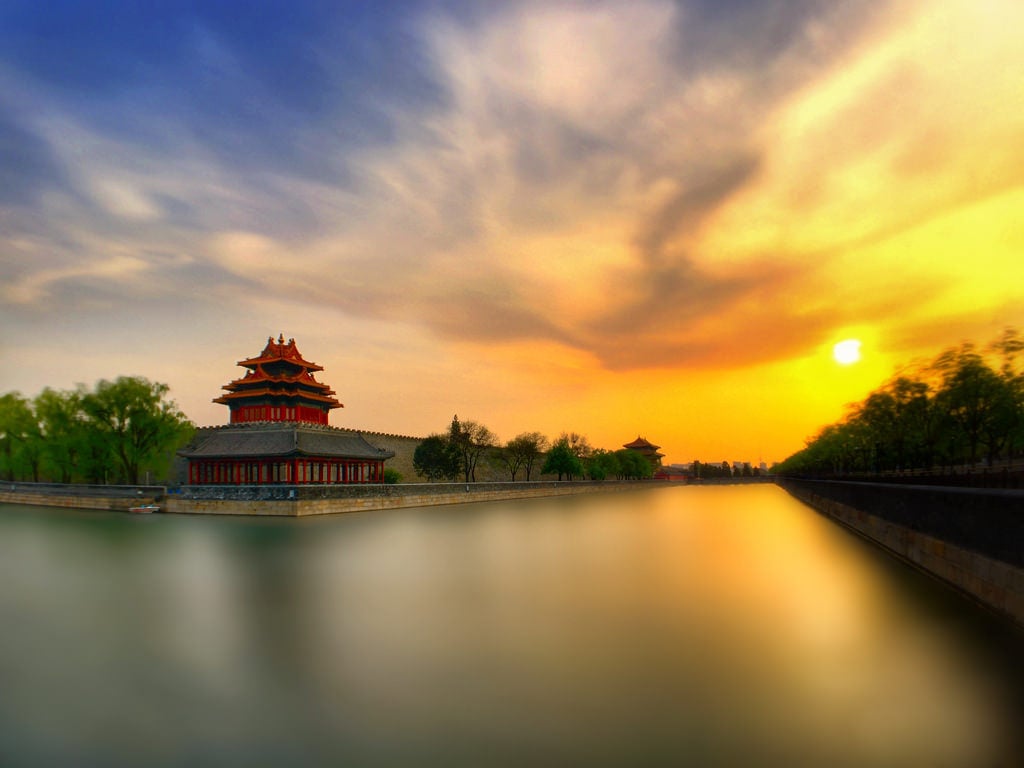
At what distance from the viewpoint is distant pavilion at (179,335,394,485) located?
1876 inches

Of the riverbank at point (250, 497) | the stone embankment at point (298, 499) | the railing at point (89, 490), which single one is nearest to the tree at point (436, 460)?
the riverbank at point (250, 497)

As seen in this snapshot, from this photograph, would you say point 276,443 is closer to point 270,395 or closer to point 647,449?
point 270,395

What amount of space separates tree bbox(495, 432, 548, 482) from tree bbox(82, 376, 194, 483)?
39.0 m

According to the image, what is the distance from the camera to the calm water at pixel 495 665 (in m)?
6.69

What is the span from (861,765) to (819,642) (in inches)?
200

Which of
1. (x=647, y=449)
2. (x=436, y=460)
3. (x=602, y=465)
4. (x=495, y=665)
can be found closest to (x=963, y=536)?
(x=495, y=665)

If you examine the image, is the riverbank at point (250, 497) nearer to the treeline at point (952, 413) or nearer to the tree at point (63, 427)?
the tree at point (63, 427)

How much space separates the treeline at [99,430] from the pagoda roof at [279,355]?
24.7 ft

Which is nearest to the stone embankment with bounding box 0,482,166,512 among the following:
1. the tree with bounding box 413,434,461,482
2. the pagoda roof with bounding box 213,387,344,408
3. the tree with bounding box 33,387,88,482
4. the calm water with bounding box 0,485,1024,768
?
the tree with bounding box 33,387,88,482

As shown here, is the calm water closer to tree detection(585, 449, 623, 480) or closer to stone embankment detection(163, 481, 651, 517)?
stone embankment detection(163, 481, 651, 517)

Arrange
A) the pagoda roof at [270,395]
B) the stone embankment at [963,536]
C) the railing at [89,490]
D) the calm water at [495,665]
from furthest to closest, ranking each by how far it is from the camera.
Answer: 1. the pagoda roof at [270,395]
2. the railing at [89,490]
3. the stone embankment at [963,536]
4. the calm water at [495,665]

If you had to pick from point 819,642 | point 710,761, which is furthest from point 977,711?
point 710,761

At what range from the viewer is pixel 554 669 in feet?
29.7

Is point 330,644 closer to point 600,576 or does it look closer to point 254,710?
point 254,710
